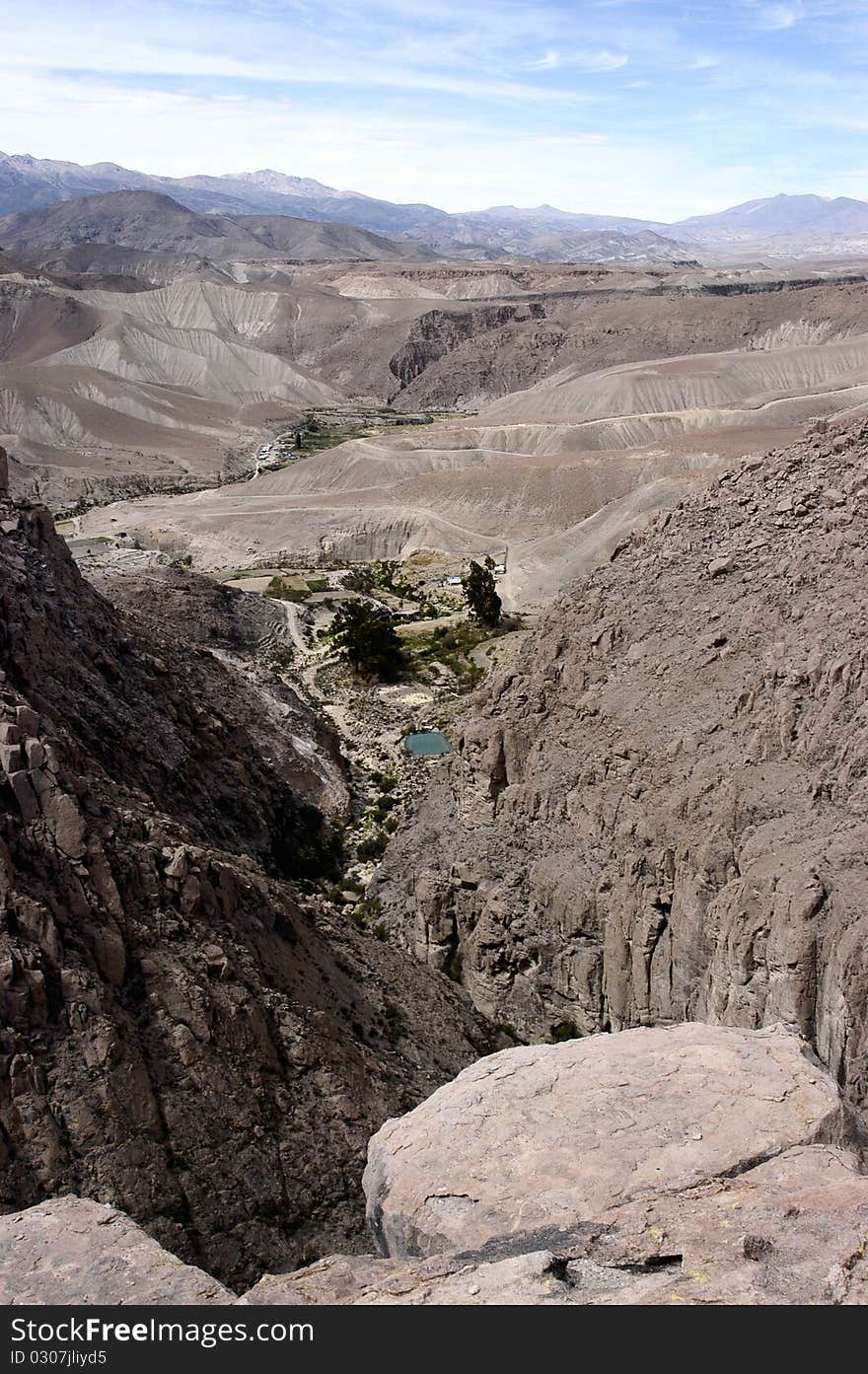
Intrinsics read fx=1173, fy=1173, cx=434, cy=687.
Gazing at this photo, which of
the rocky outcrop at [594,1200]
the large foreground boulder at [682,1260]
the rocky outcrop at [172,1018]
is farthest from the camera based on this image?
the rocky outcrop at [172,1018]

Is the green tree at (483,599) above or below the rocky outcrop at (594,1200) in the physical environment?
above

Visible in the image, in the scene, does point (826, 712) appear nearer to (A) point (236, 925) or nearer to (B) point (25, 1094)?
(A) point (236, 925)

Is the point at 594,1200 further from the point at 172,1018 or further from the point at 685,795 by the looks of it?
the point at 685,795

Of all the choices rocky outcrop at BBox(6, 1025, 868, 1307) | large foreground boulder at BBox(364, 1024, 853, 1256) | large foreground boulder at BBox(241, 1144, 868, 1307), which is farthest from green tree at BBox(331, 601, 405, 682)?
large foreground boulder at BBox(241, 1144, 868, 1307)

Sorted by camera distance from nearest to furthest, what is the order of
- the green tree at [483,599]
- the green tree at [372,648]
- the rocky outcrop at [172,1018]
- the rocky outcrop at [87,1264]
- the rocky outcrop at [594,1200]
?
the rocky outcrop at [594,1200] → the rocky outcrop at [87,1264] → the rocky outcrop at [172,1018] → the green tree at [372,648] → the green tree at [483,599]

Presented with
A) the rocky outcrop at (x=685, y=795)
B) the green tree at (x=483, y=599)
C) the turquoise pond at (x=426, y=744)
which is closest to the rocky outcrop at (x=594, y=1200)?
the rocky outcrop at (x=685, y=795)

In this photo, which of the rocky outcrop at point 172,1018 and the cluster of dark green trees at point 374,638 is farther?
the cluster of dark green trees at point 374,638

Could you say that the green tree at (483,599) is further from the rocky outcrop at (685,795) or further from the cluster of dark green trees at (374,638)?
the rocky outcrop at (685,795)
